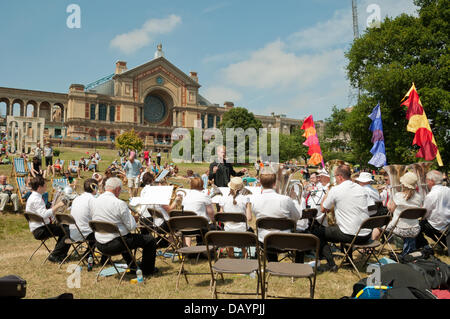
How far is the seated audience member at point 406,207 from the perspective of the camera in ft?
19.0

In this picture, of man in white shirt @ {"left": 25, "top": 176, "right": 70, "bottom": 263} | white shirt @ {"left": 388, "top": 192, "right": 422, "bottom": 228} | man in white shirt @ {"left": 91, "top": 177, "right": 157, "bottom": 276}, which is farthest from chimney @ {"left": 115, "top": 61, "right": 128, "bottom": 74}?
white shirt @ {"left": 388, "top": 192, "right": 422, "bottom": 228}

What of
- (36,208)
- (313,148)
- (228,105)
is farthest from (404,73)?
(228,105)

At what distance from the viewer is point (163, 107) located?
65625 mm

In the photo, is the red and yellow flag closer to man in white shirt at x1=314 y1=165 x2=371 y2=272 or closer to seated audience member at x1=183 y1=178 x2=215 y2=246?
man in white shirt at x1=314 y1=165 x2=371 y2=272

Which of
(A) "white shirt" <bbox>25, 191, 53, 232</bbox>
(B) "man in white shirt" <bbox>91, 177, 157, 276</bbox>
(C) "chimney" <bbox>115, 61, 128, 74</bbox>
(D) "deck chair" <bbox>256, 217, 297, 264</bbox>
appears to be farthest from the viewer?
(C) "chimney" <bbox>115, 61, 128, 74</bbox>

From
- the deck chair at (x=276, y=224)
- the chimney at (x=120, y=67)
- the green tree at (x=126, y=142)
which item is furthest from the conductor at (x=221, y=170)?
the chimney at (x=120, y=67)

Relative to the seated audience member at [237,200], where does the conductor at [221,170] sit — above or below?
above

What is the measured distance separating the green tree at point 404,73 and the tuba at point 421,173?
11716 millimetres

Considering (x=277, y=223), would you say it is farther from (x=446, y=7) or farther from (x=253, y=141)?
(x=253, y=141)

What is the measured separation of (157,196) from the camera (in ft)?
20.2

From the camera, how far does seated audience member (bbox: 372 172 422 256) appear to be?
5.79 metres

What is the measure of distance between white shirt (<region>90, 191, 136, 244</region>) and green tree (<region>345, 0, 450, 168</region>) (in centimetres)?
1666

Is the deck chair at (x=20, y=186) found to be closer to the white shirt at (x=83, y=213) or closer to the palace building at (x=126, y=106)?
the white shirt at (x=83, y=213)
